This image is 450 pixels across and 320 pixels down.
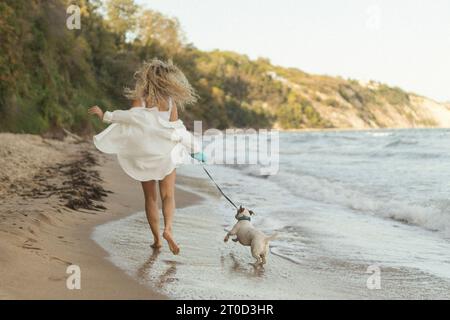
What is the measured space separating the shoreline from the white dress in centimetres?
79

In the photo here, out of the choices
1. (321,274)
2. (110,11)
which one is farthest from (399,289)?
(110,11)

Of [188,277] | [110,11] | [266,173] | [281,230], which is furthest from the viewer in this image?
[110,11]

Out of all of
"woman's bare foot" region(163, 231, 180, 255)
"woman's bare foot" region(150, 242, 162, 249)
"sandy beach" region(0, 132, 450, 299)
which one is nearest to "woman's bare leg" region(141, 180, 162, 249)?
"woman's bare foot" region(150, 242, 162, 249)

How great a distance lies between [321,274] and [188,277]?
4.01ft

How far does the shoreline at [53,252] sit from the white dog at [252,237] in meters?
0.72

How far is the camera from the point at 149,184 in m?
4.85

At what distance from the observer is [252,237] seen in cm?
473

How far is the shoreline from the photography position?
320 centimetres

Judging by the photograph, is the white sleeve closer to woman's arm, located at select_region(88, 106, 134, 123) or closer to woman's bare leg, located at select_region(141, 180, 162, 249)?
woman's arm, located at select_region(88, 106, 134, 123)

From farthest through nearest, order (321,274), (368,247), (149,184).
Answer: (368,247)
(149,184)
(321,274)

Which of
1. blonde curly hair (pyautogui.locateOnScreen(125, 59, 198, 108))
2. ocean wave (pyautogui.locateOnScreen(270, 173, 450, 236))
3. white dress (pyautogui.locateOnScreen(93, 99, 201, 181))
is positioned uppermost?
blonde curly hair (pyautogui.locateOnScreen(125, 59, 198, 108))

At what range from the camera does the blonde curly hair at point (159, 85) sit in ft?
15.5

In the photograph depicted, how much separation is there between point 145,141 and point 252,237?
127cm

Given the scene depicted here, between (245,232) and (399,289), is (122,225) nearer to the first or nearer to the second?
(245,232)
